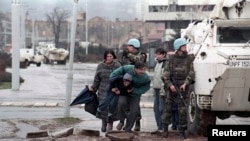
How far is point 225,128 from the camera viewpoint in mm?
6793

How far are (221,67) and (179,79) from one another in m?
0.84

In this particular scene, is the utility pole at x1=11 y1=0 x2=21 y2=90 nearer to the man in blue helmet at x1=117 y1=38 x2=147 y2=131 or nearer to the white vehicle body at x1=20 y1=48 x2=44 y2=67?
the man in blue helmet at x1=117 y1=38 x2=147 y2=131

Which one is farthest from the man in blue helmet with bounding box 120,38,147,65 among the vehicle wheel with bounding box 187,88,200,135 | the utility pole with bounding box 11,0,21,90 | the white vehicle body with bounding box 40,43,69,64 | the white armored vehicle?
the white vehicle body with bounding box 40,43,69,64

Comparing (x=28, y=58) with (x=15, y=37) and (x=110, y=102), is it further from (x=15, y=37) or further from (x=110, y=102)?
(x=110, y=102)

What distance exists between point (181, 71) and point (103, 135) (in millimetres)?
1876

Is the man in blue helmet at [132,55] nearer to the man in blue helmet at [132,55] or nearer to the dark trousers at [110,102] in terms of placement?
the man in blue helmet at [132,55]

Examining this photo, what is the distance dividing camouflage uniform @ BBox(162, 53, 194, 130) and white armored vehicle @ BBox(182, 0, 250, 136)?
20 cm

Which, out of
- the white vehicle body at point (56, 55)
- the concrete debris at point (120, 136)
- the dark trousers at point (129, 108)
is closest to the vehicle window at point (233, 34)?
the dark trousers at point (129, 108)

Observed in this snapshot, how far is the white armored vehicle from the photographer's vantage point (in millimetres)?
10289

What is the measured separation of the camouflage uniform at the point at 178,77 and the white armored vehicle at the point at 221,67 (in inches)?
7.7

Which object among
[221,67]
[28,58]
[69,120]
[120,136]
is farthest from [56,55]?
[120,136]

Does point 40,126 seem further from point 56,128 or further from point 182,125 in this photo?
point 182,125

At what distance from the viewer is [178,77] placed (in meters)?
10.7

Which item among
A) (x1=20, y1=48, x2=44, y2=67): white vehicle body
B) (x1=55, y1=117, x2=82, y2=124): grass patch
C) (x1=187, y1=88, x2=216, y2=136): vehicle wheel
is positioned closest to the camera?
(x1=187, y1=88, x2=216, y2=136): vehicle wheel
